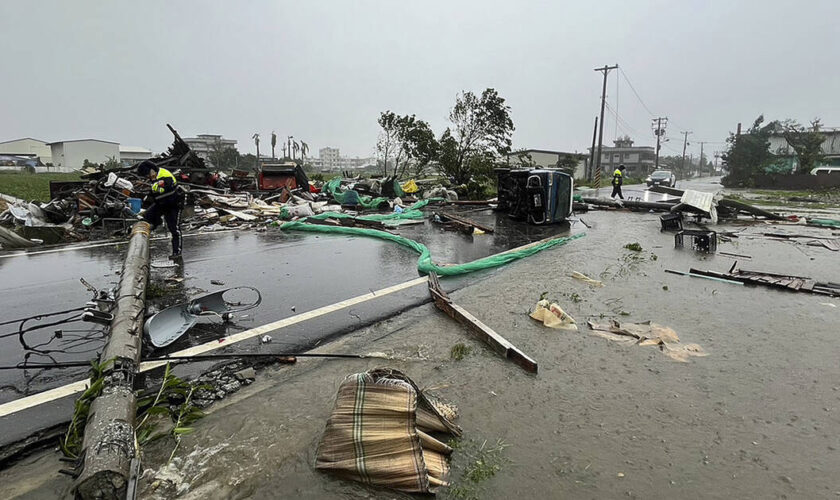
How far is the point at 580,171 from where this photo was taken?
6356 centimetres

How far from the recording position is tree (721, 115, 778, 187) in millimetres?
40312

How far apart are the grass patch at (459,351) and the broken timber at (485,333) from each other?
242 mm

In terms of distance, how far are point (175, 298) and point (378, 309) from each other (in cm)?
270

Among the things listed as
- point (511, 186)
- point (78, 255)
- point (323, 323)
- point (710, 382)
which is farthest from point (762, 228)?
point (78, 255)

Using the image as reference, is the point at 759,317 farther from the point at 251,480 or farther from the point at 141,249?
the point at 141,249

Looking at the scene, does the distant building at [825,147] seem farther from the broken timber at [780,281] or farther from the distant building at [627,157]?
the broken timber at [780,281]

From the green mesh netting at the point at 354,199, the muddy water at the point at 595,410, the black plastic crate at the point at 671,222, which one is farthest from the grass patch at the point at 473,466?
the green mesh netting at the point at 354,199

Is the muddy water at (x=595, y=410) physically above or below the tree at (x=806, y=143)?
below

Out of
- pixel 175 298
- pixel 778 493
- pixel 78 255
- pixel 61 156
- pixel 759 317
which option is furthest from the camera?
pixel 61 156

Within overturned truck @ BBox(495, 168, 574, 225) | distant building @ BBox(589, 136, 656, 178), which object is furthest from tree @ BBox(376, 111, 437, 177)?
distant building @ BBox(589, 136, 656, 178)

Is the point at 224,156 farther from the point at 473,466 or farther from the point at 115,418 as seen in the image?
the point at 473,466

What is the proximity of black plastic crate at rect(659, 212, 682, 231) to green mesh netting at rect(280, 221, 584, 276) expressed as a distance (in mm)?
2837

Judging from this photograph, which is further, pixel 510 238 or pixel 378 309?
pixel 510 238

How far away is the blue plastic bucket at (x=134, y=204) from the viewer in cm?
1131
